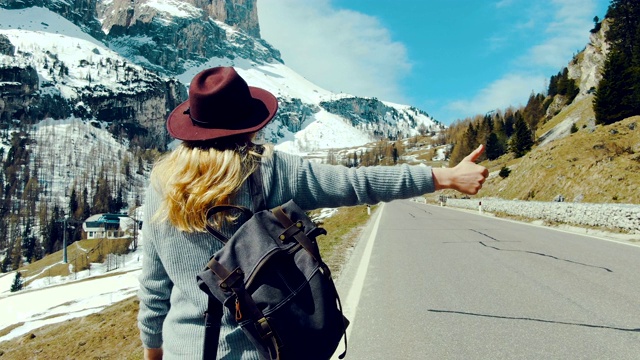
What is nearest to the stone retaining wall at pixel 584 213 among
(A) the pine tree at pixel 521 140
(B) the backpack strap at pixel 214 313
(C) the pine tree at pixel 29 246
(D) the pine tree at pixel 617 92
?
(B) the backpack strap at pixel 214 313

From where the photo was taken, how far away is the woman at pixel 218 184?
6.01 ft

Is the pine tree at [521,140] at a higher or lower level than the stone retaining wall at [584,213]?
higher

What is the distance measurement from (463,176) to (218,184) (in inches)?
43.5

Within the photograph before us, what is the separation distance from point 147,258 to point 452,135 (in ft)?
608

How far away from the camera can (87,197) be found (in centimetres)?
16988

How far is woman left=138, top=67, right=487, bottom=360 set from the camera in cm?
183

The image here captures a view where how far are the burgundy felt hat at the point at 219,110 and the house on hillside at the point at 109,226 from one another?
12177cm

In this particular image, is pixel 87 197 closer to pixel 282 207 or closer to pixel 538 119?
pixel 538 119

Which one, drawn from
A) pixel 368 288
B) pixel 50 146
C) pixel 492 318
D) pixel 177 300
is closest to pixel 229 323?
pixel 177 300


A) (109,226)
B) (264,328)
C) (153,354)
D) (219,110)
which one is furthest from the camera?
(109,226)

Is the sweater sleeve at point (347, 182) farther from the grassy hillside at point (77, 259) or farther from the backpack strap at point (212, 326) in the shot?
the grassy hillside at point (77, 259)

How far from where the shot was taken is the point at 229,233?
1850 millimetres

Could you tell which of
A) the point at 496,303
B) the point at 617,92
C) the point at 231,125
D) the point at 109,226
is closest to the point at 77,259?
the point at 109,226

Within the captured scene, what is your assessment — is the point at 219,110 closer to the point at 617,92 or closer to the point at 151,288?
the point at 151,288
